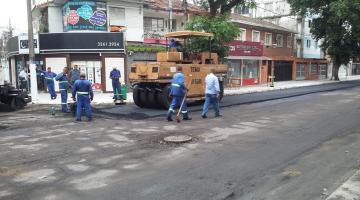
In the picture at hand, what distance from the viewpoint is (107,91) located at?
24984 mm

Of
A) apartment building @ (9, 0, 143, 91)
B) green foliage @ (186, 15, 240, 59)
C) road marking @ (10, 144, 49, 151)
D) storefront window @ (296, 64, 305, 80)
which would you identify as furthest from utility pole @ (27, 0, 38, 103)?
storefront window @ (296, 64, 305, 80)

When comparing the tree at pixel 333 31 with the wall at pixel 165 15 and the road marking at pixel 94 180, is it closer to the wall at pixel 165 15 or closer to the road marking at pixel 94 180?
the wall at pixel 165 15

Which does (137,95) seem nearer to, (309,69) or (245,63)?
(245,63)

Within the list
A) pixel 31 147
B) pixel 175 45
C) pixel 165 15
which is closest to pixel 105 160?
pixel 31 147

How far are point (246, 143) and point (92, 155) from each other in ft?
12.1

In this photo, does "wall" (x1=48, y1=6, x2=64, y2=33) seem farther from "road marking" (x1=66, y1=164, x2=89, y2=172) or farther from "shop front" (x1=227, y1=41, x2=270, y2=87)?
"road marking" (x1=66, y1=164, x2=89, y2=172)

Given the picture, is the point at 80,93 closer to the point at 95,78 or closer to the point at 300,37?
the point at 95,78

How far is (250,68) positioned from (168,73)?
20.4 m

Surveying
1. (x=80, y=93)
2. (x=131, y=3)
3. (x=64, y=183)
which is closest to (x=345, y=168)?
(x=64, y=183)

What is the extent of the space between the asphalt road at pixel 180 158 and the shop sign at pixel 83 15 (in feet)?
39.9

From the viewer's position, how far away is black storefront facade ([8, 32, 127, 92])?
2398cm

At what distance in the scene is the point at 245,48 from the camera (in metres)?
33.4

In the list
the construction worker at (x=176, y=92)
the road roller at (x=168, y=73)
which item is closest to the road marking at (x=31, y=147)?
the construction worker at (x=176, y=92)

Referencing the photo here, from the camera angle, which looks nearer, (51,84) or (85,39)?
(51,84)
